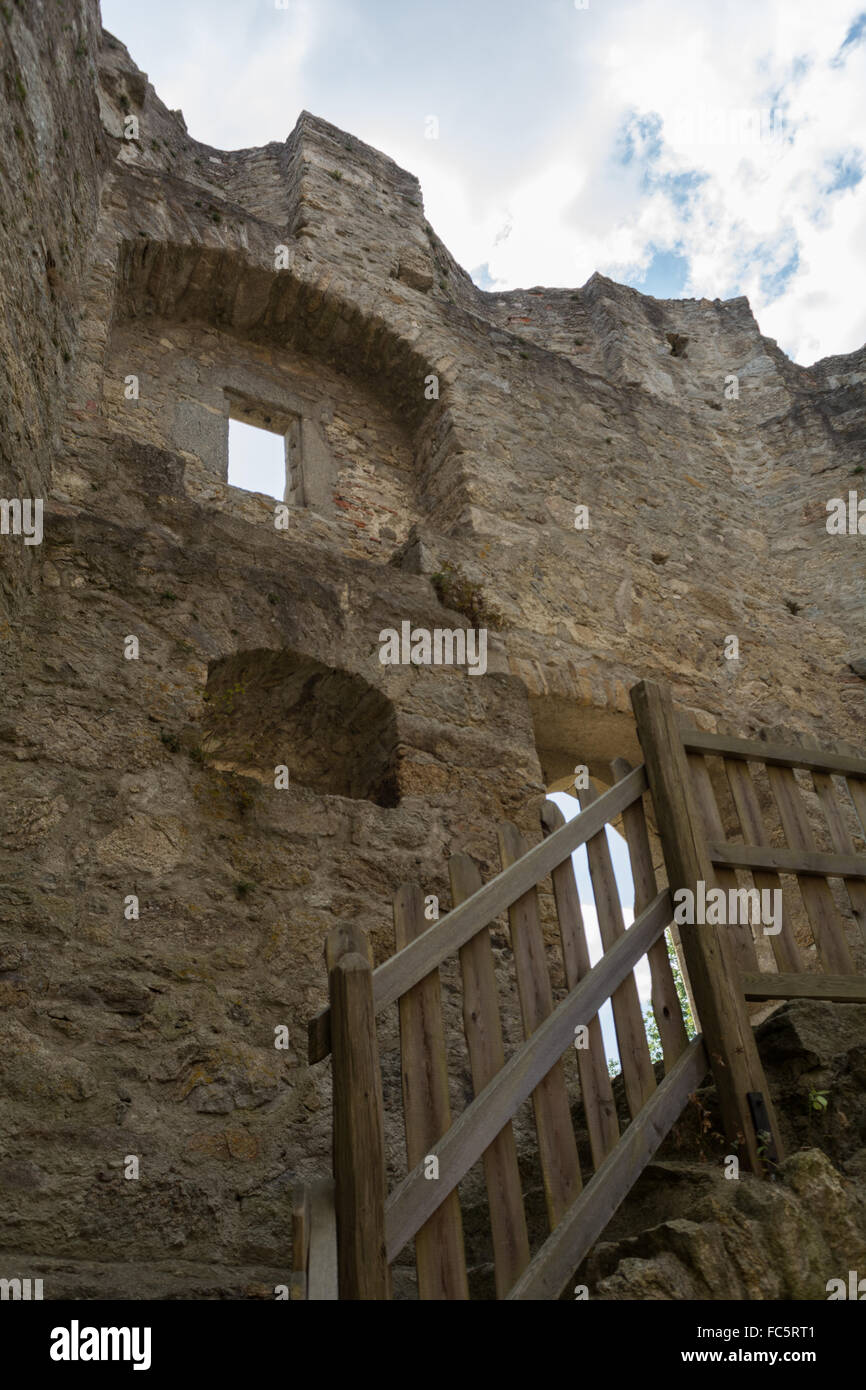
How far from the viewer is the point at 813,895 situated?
3072 mm

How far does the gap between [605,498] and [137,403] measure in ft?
10.7

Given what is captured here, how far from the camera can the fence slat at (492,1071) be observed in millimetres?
2086

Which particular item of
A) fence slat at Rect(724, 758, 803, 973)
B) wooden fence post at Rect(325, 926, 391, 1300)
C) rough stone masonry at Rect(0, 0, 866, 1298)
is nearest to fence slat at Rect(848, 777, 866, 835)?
fence slat at Rect(724, 758, 803, 973)

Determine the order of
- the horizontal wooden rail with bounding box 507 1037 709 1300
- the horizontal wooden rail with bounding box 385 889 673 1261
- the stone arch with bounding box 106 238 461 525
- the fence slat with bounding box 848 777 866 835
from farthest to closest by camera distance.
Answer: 1. the stone arch with bounding box 106 238 461 525
2. the fence slat with bounding box 848 777 866 835
3. the horizontal wooden rail with bounding box 507 1037 709 1300
4. the horizontal wooden rail with bounding box 385 889 673 1261

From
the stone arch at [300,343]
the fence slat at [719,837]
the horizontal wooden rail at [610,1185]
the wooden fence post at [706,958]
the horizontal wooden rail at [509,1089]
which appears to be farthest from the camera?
the stone arch at [300,343]

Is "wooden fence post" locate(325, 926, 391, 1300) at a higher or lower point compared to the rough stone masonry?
lower

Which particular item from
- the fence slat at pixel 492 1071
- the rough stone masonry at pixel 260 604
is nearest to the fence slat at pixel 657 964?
the fence slat at pixel 492 1071

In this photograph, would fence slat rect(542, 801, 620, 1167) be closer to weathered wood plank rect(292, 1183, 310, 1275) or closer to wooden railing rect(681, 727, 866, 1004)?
wooden railing rect(681, 727, 866, 1004)

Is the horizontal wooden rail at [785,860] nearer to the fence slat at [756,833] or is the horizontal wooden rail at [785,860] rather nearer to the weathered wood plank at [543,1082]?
the fence slat at [756,833]

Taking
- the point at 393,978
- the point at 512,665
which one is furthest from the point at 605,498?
the point at 393,978

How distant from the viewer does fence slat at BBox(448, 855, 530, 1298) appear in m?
2.09

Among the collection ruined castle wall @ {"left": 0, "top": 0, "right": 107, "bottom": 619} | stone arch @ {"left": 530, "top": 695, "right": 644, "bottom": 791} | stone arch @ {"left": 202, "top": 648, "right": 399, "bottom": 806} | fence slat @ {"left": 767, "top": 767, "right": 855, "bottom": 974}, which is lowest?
fence slat @ {"left": 767, "top": 767, "right": 855, "bottom": 974}

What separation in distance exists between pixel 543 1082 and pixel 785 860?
1151mm

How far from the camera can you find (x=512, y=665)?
5578 mm
